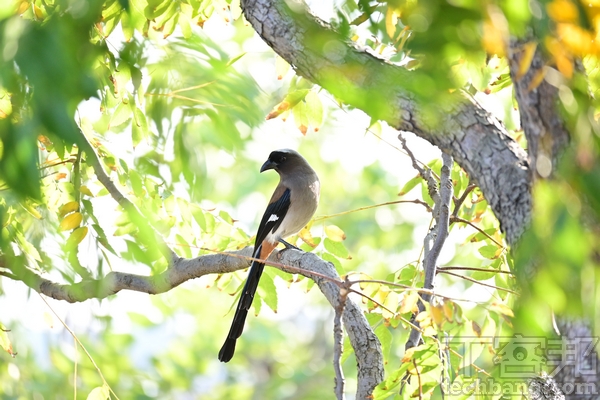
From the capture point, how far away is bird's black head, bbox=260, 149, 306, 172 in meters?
5.75

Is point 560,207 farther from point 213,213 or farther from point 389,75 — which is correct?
point 213,213

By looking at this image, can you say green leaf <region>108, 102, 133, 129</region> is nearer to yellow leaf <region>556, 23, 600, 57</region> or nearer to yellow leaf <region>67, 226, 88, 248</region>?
yellow leaf <region>67, 226, 88, 248</region>

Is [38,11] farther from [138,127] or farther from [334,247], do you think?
[334,247]

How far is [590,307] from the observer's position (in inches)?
52.7

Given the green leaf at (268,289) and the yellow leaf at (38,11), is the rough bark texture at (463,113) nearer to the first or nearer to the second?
the yellow leaf at (38,11)

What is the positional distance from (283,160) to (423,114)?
3893mm

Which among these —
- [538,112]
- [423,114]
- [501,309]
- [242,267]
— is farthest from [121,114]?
[538,112]

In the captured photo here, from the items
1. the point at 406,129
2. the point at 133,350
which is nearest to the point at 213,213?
the point at 406,129

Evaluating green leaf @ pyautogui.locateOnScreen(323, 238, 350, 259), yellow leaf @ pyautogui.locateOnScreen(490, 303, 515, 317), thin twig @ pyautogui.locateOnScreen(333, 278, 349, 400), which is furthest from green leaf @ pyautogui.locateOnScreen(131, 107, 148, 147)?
yellow leaf @ pyautogui.locateOnScreen(490, 303, 515, 317)

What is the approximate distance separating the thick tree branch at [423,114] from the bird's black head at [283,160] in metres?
3.51

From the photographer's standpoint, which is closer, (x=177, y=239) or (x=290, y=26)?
(x=290, y=26)

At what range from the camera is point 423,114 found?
6.33 ft

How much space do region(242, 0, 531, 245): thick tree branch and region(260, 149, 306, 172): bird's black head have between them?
3509 mm

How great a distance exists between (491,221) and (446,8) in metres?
2.59
